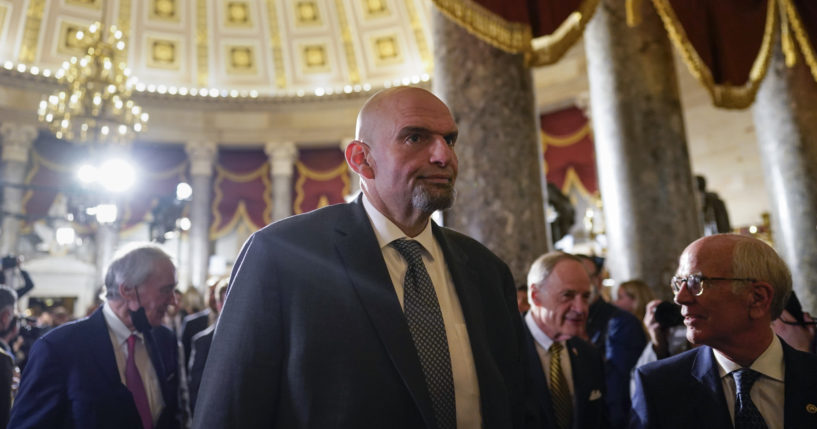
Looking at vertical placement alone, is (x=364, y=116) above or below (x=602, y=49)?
below

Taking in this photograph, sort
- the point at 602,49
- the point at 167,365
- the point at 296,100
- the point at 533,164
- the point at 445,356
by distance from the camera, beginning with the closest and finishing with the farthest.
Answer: the point at 445,356 < the point at 167,365 < the point at 533,164 < the point at 602,49 < the point at 296,100

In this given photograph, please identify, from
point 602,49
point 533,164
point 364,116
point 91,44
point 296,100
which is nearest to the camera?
point 364,116

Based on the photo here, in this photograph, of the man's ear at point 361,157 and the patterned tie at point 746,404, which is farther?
the patterned tie at point 746,404

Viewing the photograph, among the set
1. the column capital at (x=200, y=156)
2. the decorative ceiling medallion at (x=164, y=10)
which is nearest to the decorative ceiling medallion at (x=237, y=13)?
the decorative ceiling medallion at (x=164, y=10)

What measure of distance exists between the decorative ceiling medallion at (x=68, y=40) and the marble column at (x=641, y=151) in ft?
44.6

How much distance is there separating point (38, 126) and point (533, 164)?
13532mm

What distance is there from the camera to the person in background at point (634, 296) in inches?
147

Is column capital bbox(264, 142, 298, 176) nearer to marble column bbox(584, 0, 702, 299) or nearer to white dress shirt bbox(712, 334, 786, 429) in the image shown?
marble column bbox(584, 0, 702, 299)

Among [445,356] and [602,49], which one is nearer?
[445,356]

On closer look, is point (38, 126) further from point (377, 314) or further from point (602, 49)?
point (377, 314)

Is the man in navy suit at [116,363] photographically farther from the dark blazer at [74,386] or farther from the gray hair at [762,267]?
the gray hair at [762,267]

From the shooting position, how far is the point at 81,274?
549 inches

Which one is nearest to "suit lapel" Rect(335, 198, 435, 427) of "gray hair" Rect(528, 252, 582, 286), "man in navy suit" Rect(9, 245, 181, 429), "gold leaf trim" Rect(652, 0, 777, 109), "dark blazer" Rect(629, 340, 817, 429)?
"dark blazer" Rect(629, 340, 817, 429)

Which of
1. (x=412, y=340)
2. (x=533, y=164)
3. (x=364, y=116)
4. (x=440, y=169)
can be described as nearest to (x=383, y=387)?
(x=412, y=340)
